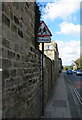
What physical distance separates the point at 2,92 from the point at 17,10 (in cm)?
151

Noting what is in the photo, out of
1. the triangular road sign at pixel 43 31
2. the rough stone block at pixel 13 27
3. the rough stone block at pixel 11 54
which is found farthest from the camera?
the triangular road sign at pixel 43 31

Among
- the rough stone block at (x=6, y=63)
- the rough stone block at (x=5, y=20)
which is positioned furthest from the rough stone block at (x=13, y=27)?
the rough stone block at (x=6, y=63)

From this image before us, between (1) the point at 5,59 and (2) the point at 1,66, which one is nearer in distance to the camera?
(2) the point at 1,66

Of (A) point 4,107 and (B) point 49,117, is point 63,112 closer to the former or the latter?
(B) point 49,117

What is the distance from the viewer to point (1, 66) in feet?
6.46

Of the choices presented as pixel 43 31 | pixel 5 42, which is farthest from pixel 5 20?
pixel 43 31

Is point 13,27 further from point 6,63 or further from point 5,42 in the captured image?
point 6,63

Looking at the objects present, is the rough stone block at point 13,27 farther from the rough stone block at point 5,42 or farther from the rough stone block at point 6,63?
the rough stone block at point 6,63

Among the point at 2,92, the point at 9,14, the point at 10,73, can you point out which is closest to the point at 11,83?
the point at 10,73

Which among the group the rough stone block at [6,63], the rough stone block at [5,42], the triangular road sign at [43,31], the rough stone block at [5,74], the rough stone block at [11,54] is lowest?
the rough stone block at [5,74]

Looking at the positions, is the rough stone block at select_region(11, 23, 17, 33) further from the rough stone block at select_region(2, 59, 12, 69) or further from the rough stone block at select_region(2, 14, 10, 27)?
the rough stone block at select_region(2, 59, 12, 69)

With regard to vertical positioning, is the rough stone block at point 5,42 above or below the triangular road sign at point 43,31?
below

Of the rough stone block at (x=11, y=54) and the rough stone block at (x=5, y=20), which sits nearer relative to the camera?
the rough stone block at (x=5, y=20)

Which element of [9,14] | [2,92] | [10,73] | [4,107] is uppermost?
[9,14]
